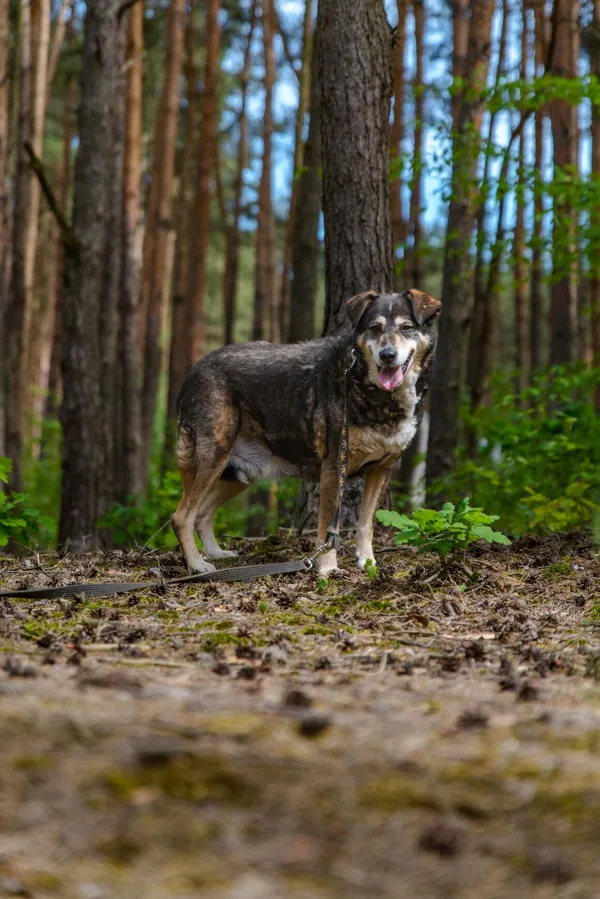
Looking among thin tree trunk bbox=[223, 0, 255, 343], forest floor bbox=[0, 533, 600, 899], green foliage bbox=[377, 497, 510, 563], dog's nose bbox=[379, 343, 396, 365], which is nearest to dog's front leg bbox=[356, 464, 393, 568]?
green foliage bbox=[377, 497, 510, 563]

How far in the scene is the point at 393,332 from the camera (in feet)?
19.6

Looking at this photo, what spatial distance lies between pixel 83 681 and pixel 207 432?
137 inches

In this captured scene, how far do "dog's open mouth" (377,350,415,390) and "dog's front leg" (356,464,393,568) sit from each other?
2.60 feet

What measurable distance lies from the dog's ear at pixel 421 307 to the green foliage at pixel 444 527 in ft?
4.06

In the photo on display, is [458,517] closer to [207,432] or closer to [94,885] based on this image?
[207,432]

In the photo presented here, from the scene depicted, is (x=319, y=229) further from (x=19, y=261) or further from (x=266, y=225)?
(x=19, y=261)

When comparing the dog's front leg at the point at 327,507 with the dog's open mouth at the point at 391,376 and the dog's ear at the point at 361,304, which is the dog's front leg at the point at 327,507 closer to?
the dog's open mouth at the point at 391,376

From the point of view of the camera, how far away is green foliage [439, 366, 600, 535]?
863cm

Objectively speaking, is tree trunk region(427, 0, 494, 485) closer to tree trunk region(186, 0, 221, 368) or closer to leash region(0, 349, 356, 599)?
leash region(0, 349, 356, 599)

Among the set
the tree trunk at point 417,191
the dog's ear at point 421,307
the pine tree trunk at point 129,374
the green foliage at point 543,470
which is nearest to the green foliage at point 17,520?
the dog's ear at point 421,307

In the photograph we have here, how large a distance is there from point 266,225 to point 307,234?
749 cm

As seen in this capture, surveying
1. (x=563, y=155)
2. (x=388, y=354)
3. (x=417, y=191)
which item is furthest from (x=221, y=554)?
(x=417, y=191)

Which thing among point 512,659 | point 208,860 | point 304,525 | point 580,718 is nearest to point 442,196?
point 304,525

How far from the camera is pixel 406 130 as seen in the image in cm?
1912
